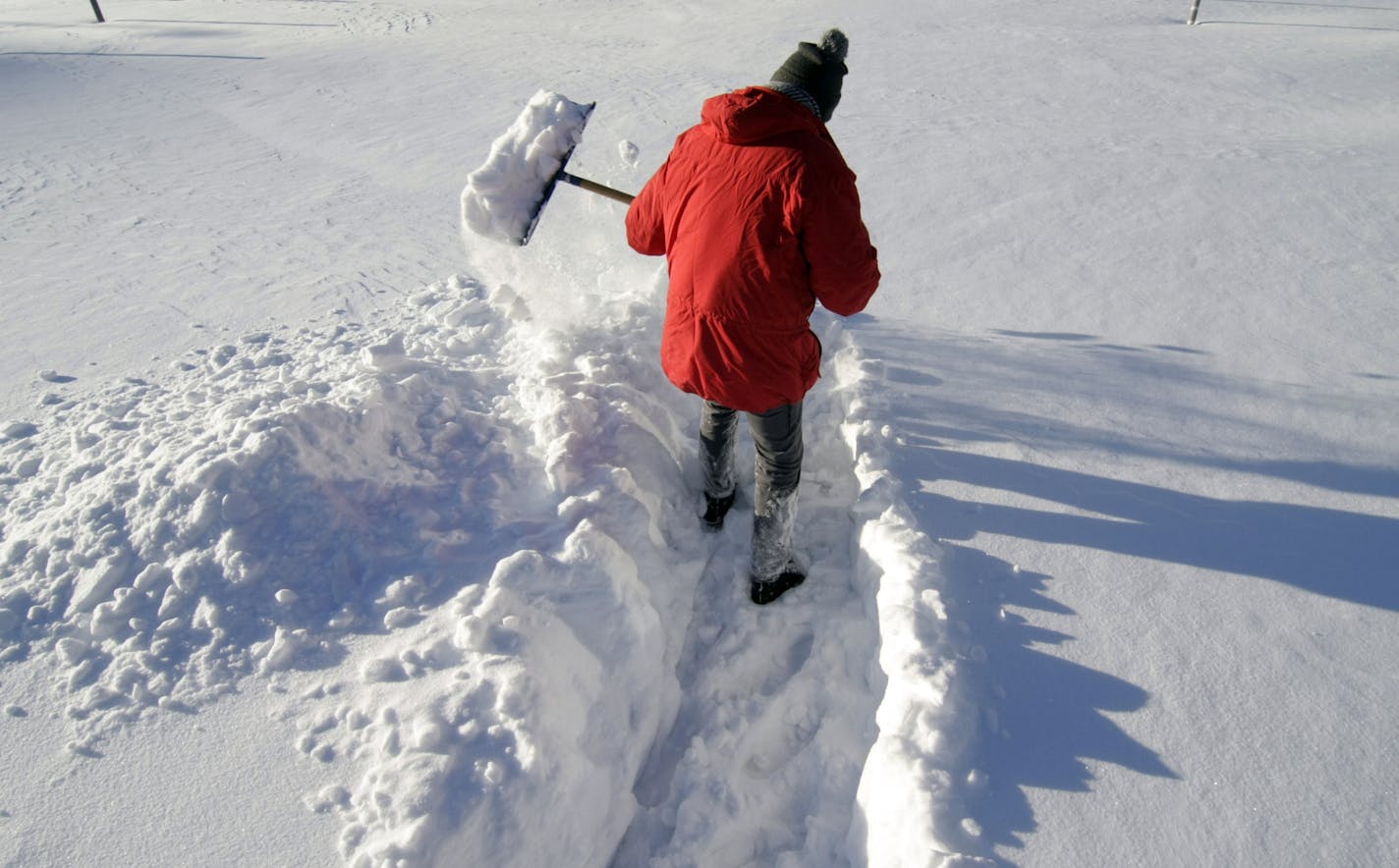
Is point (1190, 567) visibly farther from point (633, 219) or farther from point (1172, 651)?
point (633, 219)

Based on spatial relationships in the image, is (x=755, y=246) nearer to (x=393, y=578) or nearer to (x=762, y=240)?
(x=762, y=240)

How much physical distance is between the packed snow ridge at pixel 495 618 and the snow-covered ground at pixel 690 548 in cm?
1

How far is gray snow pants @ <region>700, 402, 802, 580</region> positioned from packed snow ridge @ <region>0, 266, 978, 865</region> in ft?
0.64

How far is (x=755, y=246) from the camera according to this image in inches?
77.0

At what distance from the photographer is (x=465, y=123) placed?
272 inches

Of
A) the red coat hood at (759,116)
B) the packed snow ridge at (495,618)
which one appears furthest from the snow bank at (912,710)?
the red coat hood at (759,116)

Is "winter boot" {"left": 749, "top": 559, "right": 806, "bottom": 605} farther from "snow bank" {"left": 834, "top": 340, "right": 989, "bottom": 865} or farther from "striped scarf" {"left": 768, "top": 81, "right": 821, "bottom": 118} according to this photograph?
"striped scarf" {"left": 768, "top": 81, "right": 821, "bottom": 118}

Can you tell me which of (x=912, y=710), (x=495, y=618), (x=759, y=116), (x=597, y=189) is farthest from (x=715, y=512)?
(x=759, y=116)

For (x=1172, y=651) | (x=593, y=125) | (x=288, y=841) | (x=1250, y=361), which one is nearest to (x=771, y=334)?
(x=1172, y=651)

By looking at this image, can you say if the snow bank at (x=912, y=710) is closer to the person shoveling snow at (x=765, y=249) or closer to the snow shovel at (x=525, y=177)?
the person shoveling snow at (x=765, y=249)

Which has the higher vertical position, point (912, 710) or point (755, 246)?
point (755, 246)

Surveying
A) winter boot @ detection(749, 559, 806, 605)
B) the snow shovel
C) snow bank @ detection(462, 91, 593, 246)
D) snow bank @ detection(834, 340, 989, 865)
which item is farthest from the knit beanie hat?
winter boot @ detection(749, 559, 806, 605)

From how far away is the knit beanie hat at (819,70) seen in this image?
2000 mm

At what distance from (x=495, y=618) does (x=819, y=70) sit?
170 cm
